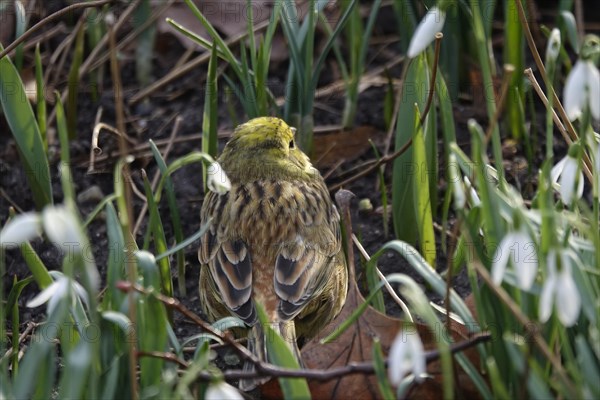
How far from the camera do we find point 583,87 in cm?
314

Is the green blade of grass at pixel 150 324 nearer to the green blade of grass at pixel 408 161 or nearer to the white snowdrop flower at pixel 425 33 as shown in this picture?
the white snowdrop flower at pixel 425 33

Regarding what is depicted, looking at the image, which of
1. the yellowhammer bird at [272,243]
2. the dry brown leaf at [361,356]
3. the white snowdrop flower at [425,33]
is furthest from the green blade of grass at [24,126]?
the white snowdrop flower at [425,33]

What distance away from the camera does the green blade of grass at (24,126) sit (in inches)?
198

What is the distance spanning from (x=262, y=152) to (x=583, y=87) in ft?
8.53

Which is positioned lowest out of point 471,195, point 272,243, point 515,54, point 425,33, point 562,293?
point 272,243

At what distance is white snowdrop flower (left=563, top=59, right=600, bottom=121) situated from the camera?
3.12 m

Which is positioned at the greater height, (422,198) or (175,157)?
(422,198)

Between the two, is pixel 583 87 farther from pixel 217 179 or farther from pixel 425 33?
pixel 217 179

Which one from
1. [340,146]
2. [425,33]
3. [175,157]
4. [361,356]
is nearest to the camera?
[425,33]

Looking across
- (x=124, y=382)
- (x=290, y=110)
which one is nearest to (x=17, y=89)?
(x=290, y=110)

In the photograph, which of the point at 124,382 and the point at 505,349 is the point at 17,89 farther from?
the point at 505,349

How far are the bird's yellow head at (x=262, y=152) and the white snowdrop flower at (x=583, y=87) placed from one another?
2.46 m

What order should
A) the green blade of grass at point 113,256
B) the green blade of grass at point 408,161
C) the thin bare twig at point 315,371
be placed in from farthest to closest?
the green blade of grass at point 408,161 → the green blade of grass at point 113,256 → the thin bare twig at point 315,371

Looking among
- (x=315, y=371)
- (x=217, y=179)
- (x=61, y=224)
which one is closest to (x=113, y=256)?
(x=217, y=179)
